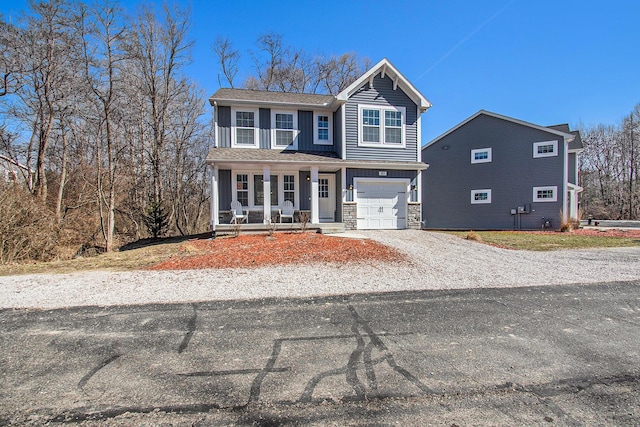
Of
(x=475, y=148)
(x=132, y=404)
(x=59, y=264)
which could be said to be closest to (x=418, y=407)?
(x=132, y=404)

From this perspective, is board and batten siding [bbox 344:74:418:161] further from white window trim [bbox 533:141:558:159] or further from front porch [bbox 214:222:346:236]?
white window trim [bbox 533:141:558:159]

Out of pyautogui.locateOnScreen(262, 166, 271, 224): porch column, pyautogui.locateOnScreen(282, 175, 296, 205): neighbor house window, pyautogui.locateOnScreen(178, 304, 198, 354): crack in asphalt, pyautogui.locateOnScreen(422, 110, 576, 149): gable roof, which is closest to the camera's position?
pyautogui.locateOnScreen(178, 304, 198, 354): crack in asphalt

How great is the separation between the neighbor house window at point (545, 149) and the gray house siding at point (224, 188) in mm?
18009

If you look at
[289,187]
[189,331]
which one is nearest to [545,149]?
[289,187]

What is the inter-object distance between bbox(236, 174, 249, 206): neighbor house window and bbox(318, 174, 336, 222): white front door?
11.2ft

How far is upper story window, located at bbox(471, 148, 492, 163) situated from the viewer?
19.5 meters

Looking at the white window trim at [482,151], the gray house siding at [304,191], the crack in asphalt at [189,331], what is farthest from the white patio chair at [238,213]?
the white window trim at [482,151]

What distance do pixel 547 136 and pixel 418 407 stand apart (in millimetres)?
21271

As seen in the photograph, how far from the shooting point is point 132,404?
229cm

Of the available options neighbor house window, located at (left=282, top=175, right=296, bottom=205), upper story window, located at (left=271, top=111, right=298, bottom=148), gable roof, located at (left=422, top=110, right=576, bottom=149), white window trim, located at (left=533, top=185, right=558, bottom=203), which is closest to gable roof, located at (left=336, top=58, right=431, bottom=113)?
upper story window, located at (left=271, top=111, right=298, bottom=148)

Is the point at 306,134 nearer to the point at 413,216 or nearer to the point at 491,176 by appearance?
the point at 413,216

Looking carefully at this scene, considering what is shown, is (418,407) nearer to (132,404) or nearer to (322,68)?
(132,404)

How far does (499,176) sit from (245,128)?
1589 centimetres

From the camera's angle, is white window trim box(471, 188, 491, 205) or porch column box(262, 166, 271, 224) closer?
porch column box(262, 166, 271, 224)
